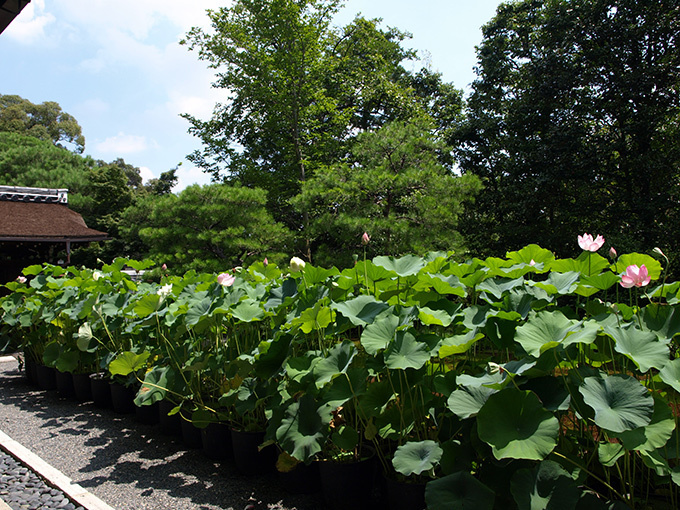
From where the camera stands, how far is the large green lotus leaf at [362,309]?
5.10ft

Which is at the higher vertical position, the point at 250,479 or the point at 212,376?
the point at 212,376

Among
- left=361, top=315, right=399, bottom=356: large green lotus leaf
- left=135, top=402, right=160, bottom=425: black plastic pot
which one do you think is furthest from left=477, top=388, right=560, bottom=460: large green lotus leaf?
left=135, top=402, right=160, bottom=425: black plastic pot

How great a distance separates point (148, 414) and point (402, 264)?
1.93m

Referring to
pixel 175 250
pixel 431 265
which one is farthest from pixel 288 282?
pixel 175 250

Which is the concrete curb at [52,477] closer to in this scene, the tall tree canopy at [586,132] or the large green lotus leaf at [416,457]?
the large green lotus leaf at [416,457]

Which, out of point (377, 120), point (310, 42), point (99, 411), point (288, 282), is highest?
point (310, 42)

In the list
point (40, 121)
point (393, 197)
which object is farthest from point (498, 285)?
point (40, 121)

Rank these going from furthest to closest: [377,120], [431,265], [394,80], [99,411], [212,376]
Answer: [394,80] < [377,120] < [99,411] < [212,376] < [431,265]

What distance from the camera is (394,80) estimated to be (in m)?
15.5

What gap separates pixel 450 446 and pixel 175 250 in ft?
26.0

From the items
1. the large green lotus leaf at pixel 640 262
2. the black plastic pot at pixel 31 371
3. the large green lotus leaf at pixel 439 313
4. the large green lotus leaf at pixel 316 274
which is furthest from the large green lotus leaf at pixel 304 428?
the black plastic pot at pixel 31 371

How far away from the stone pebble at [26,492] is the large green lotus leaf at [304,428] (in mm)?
940

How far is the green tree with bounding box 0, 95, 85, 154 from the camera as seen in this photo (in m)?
27.4

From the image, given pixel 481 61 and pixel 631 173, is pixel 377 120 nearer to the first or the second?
pixel 481 61
